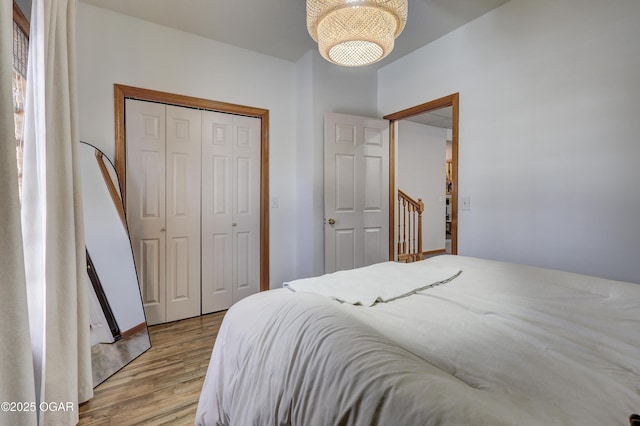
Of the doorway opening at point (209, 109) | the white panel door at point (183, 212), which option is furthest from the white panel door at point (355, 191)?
the white panel door at point (183, 212)

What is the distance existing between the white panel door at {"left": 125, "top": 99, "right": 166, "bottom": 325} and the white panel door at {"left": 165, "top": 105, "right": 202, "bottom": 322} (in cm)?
6

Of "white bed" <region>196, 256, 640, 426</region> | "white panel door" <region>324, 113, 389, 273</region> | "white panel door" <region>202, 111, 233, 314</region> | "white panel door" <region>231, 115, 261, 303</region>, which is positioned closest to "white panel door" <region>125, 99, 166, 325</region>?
"white panel door" <region>202, 111, 233, 314</region>

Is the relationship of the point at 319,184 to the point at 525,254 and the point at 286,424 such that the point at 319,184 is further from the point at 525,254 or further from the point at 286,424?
the point at 286,424

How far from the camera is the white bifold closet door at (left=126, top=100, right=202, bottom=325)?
246cm

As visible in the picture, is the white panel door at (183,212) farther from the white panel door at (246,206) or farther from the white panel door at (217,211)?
the white panel door at (246,206)

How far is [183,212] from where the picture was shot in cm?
266

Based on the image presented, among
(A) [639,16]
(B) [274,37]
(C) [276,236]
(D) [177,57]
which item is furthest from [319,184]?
(A) [639,16]

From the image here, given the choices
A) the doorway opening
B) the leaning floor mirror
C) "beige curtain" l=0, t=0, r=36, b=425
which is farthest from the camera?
the doorway opening

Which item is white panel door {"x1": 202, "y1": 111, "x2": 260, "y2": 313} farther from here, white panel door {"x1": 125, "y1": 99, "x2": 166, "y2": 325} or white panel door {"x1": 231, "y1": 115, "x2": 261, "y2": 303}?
white panel door {"x1": 125, "y1": 99, "x2": 166, "y2": 325}

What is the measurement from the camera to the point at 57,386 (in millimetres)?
1302

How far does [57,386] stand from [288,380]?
1.31 metres

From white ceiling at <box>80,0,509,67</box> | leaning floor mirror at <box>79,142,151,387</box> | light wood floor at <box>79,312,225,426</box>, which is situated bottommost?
light wood floor at <box>79,312,225,426</box>

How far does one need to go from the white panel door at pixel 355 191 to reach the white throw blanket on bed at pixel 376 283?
147 centimetres

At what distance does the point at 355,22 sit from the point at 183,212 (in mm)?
2140
